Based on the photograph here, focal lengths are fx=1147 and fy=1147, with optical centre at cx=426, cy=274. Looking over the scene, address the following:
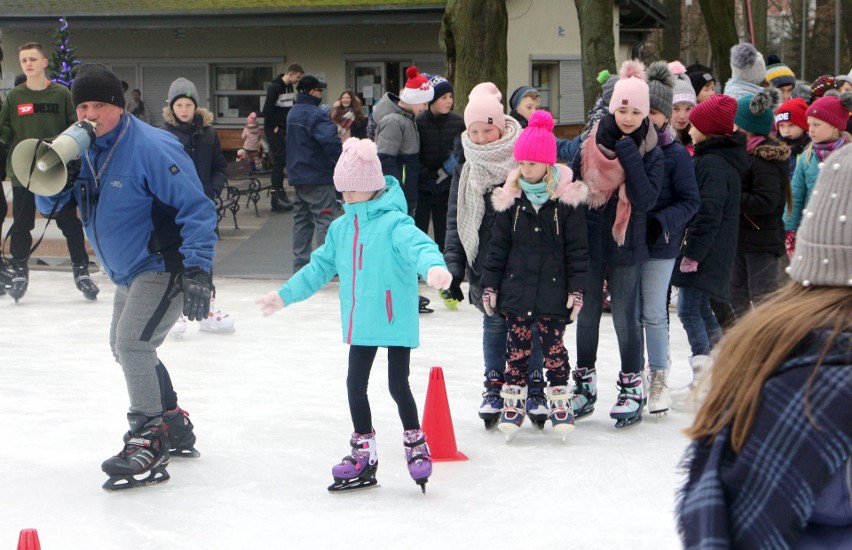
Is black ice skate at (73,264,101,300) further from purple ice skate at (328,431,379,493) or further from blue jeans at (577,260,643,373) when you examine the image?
purple ice skate at (328,431,379,493)

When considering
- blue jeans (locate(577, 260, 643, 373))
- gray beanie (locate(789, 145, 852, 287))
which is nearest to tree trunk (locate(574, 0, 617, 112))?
blue jeans (locate(577, 260, 643, 373))

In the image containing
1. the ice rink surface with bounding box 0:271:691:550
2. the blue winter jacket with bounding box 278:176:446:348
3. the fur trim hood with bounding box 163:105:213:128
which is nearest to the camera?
the ice rink surface with bounding box 0:271:691:550

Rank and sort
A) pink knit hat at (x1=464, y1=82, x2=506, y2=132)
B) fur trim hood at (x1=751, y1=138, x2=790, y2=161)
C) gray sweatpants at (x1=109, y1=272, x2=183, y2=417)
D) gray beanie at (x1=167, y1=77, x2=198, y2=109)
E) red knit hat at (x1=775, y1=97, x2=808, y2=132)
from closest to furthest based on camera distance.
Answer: gray sweatpants at (x1=109, y1=272, x2=183, y2=417), pink knit hat at (x1=464, y1=82, x2=506, y2=132), fur trim hood at (x1=751, y1=138, x2=790, y2=161), red knit hat at (x1=775, y1=97, x2=808, y2=132), gray beanie at (x1=167, y1=77, x2=198, y2=109)

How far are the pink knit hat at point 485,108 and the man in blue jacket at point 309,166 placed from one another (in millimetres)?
4694

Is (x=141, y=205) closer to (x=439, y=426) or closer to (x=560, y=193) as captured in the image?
(x=439, y=426)

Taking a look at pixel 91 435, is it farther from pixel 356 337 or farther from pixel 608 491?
pixel 608 491

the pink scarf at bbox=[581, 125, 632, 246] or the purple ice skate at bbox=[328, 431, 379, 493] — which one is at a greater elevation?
the pink scarf at bbox=[581, 125, 632, 246]

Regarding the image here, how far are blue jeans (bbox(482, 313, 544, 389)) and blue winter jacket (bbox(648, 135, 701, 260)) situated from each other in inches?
30.3

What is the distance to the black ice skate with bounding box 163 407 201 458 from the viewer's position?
5.40 meters

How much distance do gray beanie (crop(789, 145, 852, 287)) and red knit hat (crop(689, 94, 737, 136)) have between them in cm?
454

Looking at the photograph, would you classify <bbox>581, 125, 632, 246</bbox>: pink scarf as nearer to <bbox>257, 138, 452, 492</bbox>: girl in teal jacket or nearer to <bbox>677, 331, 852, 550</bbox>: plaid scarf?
<bbox>257, 138, 452, 492</bbox>: girl in teal jacket

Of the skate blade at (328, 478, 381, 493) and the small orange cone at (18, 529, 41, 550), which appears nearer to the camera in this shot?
the small orange cone at (18, 529, 41, 550)

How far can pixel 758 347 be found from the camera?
5.90 feet

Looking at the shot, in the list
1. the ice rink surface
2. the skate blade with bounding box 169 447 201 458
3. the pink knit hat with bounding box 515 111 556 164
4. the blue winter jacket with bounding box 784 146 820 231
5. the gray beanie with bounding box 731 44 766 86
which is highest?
the gray beanie with bounding box 731 44 766 86
